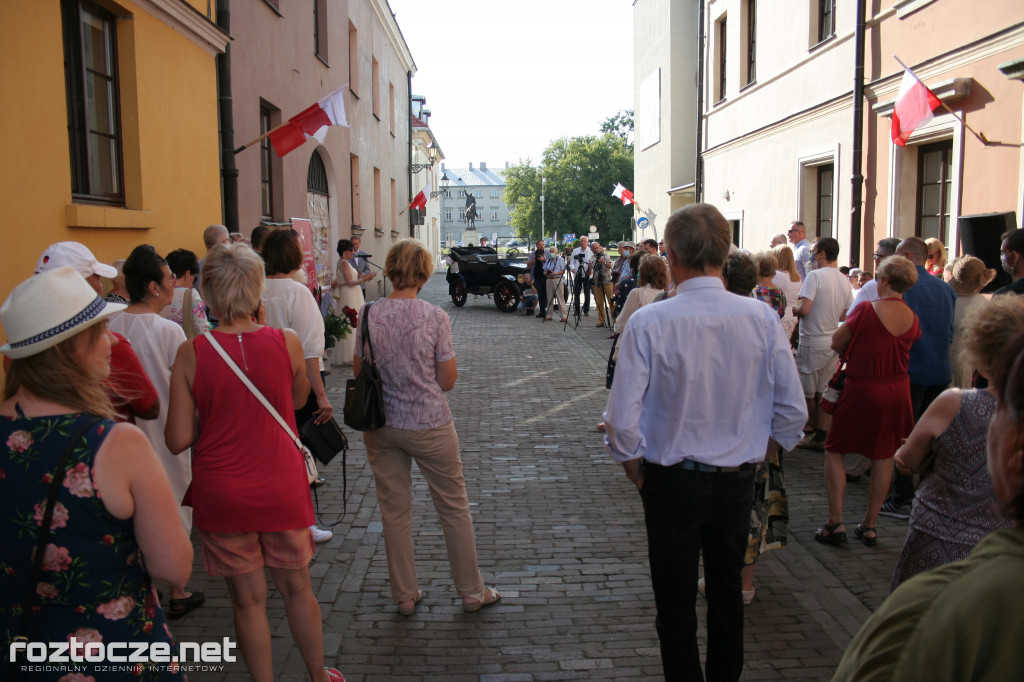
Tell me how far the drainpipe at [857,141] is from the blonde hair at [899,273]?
275 inches

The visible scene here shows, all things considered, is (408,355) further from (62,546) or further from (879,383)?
(879,383)

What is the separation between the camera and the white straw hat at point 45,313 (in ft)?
6.36

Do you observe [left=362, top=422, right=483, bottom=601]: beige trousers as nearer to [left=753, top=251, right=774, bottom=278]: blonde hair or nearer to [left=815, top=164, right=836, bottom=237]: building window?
[left=753, top=251, right=774, bottom=278]: blonde hair

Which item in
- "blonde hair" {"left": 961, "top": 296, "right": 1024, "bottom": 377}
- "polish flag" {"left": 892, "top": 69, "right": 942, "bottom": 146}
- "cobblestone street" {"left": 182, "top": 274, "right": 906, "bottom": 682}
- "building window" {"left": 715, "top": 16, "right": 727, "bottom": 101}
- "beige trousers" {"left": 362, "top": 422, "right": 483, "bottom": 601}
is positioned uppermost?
"building window" {"left": 715, "top": 16, "right": 727, "bottom": 101}

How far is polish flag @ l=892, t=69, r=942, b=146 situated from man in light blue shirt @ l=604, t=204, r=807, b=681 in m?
6.99

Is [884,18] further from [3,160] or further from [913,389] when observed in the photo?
[3,160]

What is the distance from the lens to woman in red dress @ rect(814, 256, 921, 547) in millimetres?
4766

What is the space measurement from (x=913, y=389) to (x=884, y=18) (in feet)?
23.7

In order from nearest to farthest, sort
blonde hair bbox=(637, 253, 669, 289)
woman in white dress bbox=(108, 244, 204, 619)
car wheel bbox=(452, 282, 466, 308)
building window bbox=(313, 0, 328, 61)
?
woman in white dress bbox=(108, 244, 204, 619), blonde hair bbox=(637, 253, 669, 289), building window bbox=(313, 0, 328, 61), car wheel bbox=(452, 282, 466, 308)

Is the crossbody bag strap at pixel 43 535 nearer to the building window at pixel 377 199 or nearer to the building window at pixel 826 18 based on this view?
the building window at pixel 826 18

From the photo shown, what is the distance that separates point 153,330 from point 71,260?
0.49 m

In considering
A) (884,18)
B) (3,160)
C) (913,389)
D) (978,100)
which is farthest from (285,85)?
(913,389)

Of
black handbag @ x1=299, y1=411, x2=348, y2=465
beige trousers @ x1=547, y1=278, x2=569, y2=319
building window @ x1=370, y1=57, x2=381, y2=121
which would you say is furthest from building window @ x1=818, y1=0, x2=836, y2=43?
building window @ x1=370, y1=57, x2=381, y2=121

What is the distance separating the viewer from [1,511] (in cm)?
185
